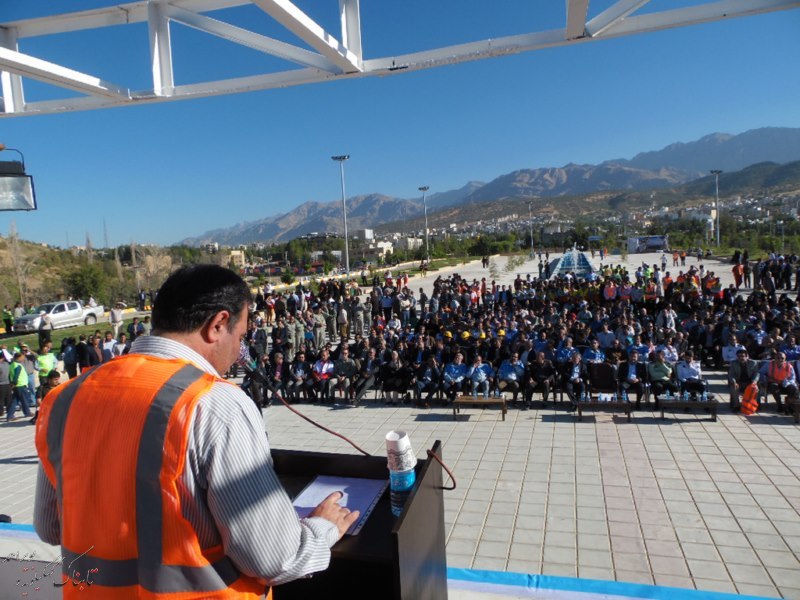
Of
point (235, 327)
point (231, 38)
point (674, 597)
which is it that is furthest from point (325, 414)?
point (235, 327)

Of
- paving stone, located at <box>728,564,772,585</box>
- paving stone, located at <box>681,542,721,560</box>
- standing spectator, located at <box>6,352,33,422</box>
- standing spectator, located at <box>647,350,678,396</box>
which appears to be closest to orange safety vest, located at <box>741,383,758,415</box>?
standing spectator, located at <box>647,350,678,396</box>

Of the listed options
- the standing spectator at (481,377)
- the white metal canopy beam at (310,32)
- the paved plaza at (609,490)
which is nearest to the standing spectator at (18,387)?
the paved plaza at (609,490)

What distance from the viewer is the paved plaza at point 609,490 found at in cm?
466

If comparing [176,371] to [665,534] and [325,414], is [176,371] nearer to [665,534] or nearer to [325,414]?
[665,534]

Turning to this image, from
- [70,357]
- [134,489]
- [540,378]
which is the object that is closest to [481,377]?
[540,378]

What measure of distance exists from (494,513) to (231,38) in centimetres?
507

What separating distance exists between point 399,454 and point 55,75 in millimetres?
2927

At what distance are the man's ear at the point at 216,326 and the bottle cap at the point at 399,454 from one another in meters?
0.65

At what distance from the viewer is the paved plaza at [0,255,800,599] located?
15.3ft

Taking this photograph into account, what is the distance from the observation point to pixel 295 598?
5.91 ft

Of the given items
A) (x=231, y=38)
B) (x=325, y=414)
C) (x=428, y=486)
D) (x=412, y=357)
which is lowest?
(x=325, y=414)

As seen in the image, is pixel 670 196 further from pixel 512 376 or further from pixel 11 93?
pixel 11 93

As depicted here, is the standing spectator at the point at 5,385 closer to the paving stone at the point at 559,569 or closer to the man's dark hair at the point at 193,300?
the paving stone at the point at 559,569

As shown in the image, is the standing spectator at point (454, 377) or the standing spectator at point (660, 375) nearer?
the standing spectator at point (660, 375)
